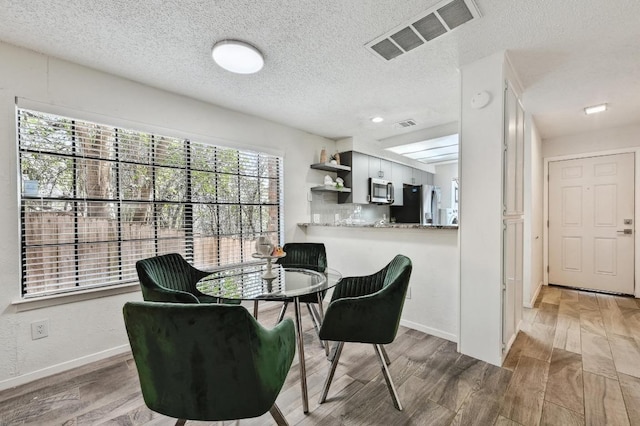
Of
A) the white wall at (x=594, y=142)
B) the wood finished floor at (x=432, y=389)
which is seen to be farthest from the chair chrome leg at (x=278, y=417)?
the white wall at (x=594, y=142)

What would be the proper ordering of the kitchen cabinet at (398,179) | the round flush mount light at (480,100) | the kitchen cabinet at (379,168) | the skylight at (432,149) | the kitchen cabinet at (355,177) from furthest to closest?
the kitchen cabinet at (398,179), the kitchen cabinet at (379,168), the kitchen cabinet at (355,177), the skylight at (432,149), the round flush mount light at (480,100)

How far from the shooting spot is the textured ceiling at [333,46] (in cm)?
164

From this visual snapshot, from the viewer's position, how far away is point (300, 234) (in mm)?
3914

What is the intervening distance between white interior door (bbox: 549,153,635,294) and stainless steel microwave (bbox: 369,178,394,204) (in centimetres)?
244

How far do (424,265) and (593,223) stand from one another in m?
3.25

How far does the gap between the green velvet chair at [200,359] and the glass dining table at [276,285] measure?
2.05 ft

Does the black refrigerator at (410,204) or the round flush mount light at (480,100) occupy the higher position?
the round flush mount light at (480,100)

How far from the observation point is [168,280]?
2.12 metres

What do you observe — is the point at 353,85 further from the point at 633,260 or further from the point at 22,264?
the point at 633,260

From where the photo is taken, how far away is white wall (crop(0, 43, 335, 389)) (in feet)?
6.35

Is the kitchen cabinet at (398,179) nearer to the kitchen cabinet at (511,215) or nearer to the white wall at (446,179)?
the white wall at (446,179)

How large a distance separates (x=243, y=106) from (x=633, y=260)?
5384 mm

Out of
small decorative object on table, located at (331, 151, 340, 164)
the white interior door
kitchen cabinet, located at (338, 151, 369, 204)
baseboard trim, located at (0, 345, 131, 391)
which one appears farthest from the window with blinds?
the white interior door

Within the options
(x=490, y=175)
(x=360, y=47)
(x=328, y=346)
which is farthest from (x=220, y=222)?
(x=490, y=175)
